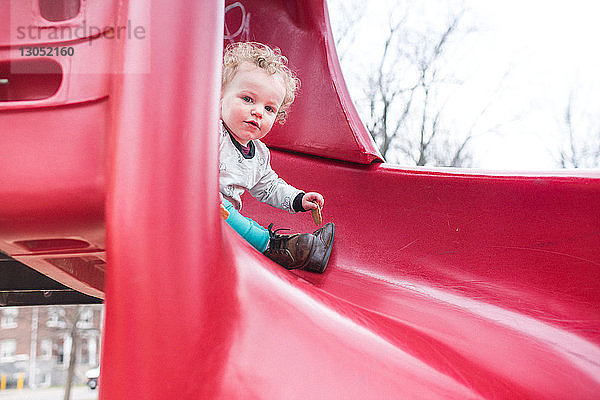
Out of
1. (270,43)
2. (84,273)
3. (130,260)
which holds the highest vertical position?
(270,43)

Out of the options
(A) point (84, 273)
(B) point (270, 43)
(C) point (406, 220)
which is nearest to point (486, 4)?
(B) point (270, 43)

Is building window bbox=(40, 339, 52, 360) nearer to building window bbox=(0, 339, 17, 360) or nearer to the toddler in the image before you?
building window bbox=(0, 339, 17, 360)

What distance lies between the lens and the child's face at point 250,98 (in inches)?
38.7

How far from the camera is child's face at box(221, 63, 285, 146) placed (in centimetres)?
Result: 98

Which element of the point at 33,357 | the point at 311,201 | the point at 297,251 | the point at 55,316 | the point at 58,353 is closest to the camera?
the point at 297,251

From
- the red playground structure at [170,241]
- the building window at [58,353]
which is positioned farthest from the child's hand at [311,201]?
the building window at [58,353]

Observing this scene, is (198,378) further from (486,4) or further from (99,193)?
(486,4)

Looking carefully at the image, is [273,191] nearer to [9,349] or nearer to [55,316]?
[55,316]

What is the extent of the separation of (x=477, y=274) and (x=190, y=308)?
70 centimetres

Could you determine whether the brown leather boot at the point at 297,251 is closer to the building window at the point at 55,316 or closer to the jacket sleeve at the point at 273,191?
the jacket sleeve at the point at 273,191

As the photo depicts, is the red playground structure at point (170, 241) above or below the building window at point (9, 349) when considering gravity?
above

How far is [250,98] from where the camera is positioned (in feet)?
3.25

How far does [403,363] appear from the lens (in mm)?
595

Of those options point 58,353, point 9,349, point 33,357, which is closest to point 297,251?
point 58,353
